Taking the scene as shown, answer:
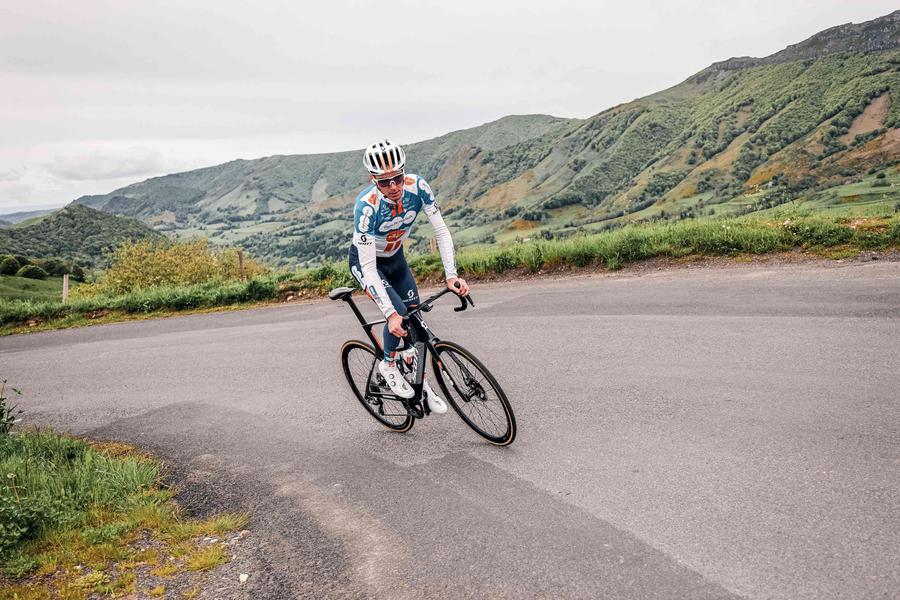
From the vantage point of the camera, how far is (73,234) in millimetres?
157250

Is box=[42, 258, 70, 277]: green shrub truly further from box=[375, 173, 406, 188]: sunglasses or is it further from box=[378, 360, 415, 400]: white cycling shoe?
box=[375, 173, 406, 188]: sunglasses

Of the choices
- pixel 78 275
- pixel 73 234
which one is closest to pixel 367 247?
pixel 78 275

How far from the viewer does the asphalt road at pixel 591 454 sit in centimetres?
340

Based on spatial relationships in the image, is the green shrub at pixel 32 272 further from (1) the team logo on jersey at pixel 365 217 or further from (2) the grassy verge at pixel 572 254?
(1) the team logo on jersey at pixel 365 217

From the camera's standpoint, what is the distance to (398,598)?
132 inches

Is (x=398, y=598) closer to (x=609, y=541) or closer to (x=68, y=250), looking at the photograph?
(x=609, y=541)

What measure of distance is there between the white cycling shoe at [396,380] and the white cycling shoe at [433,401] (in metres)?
0.13

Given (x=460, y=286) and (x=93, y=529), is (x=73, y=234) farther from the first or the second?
(x=460, y=286)

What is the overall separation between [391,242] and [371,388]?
1599mm

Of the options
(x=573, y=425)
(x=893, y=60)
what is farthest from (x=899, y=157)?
(x=573, y=425)

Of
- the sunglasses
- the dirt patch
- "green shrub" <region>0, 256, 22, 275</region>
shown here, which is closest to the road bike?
the sunglasses

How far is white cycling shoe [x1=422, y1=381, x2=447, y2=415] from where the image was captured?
543 centimetres

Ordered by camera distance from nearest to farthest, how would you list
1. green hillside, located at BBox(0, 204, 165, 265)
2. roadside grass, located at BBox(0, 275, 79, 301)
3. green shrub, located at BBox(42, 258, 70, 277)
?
1. roadside grass, located at BBox(0, 275, 79, 301)
2. green shrub, located at BBox(42, 258, 70, 277)
3. green hillside, located at BBox(0, 204, 165, 265)

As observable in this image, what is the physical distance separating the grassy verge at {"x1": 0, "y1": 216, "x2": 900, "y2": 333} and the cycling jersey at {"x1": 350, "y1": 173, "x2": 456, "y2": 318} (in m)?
8.45
